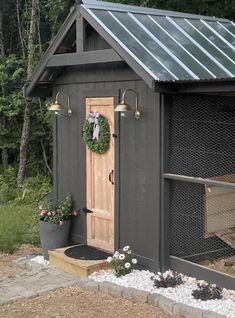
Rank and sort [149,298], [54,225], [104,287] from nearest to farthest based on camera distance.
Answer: [149,298]
[104,287]
[54,225]

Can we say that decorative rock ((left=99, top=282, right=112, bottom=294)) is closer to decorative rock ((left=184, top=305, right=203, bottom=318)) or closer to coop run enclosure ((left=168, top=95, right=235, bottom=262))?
coop run enclosure ((left=168, top=95, right=235, bottom=262))

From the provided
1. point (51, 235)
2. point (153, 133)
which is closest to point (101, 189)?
point (51, 235)

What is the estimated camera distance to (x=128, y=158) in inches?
263

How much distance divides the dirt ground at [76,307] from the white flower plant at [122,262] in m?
0.48

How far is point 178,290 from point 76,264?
150 centimetres

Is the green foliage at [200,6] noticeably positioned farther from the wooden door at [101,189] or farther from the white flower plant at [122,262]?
the white flower plant at [122,262]

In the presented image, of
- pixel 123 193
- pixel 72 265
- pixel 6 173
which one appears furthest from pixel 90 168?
pixel 6 173

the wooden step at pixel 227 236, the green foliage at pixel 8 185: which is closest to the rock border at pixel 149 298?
the wooden step at pixel 227 236

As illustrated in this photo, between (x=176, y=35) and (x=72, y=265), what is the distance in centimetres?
335

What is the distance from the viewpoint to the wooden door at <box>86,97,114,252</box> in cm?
698

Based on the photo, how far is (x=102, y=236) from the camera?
721 cm

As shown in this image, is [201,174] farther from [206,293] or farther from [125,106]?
[206,293]

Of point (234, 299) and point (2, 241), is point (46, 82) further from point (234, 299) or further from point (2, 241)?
point (234, 299)

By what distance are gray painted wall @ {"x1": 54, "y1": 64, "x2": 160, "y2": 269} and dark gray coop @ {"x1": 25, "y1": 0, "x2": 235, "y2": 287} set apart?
13 mm
